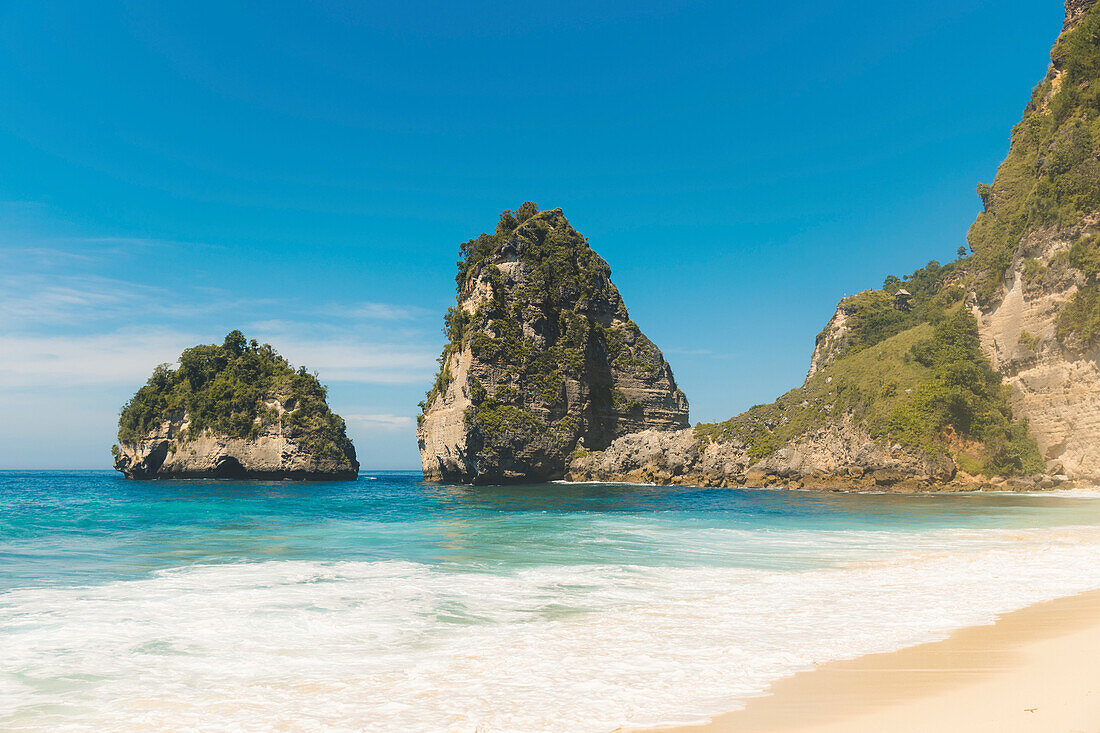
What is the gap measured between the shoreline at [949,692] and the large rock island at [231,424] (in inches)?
2912

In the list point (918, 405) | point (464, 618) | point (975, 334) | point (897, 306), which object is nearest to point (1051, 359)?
point (975, 334)

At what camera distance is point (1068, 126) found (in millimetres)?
35531

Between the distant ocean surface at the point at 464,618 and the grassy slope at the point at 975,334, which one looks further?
the grassy slope at the point at 975,334

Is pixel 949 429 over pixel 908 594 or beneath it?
over

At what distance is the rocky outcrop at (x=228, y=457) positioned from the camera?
7025cm

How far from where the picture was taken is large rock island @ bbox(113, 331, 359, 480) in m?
70.6

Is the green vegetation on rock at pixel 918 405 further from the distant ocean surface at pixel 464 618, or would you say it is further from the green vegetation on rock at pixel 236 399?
the green vegetation on rock at pixel 236 399

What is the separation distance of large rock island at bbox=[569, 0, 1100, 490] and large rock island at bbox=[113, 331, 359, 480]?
1414 inches

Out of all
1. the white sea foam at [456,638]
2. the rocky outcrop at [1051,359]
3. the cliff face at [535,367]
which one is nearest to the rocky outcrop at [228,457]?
the cliff face at [535,367]

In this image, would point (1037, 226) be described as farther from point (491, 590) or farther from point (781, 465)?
point (491, 590)

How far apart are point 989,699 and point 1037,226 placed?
43930 millimetres

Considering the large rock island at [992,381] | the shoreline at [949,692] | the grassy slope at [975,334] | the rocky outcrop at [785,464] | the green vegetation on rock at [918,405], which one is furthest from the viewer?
the rocky outcrop at [785,464]

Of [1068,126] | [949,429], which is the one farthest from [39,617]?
[1068,126]

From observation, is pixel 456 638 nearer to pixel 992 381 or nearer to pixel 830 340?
pixel 992 381
